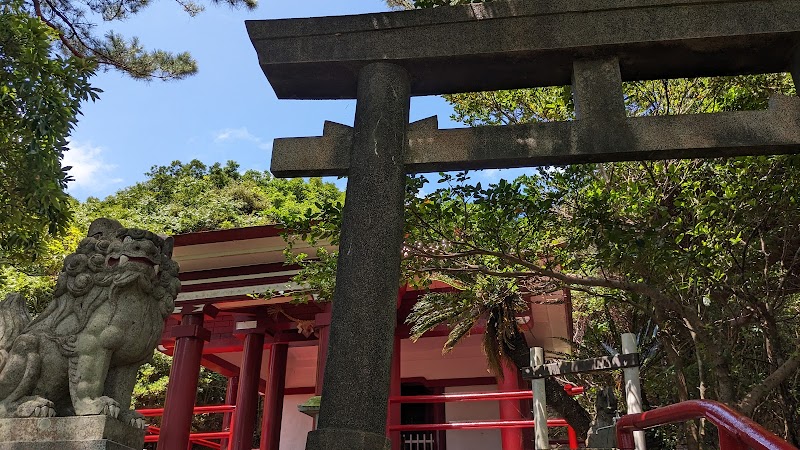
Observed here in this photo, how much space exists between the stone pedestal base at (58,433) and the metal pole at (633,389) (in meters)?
5.53

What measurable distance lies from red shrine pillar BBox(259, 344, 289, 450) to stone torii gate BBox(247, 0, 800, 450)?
8082 mm

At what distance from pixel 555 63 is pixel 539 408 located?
472 centimetres

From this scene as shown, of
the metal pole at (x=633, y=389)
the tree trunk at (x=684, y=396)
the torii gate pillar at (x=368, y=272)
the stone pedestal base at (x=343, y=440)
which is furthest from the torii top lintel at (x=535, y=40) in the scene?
the tree trunk at (x=684, y=396)

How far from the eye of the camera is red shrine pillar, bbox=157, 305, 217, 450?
9327mm

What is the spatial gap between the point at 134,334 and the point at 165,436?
6.57 meters

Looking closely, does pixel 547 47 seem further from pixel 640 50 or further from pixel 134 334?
pixel 134 334

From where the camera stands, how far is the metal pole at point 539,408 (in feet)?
24.2

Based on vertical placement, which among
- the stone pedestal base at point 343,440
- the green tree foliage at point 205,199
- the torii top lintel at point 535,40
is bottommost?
the stone pedestal base at point 343,440

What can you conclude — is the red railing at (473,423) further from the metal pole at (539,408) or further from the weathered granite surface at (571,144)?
the weathered granite surface at (571,144)

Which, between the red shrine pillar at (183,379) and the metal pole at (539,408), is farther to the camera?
the red shrine pillar at (183,379)

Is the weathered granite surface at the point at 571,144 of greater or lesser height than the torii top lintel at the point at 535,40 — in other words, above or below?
below

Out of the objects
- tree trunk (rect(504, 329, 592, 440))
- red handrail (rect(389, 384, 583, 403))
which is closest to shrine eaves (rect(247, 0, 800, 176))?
red handrail (rect(389, 384, 583, 403))

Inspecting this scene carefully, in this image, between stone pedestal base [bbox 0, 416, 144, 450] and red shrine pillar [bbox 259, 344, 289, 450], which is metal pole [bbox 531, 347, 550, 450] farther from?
red shrine pillar [bbox 259, 344, 289, 450]

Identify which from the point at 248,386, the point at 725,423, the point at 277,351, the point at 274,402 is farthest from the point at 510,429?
the point at 725,423
